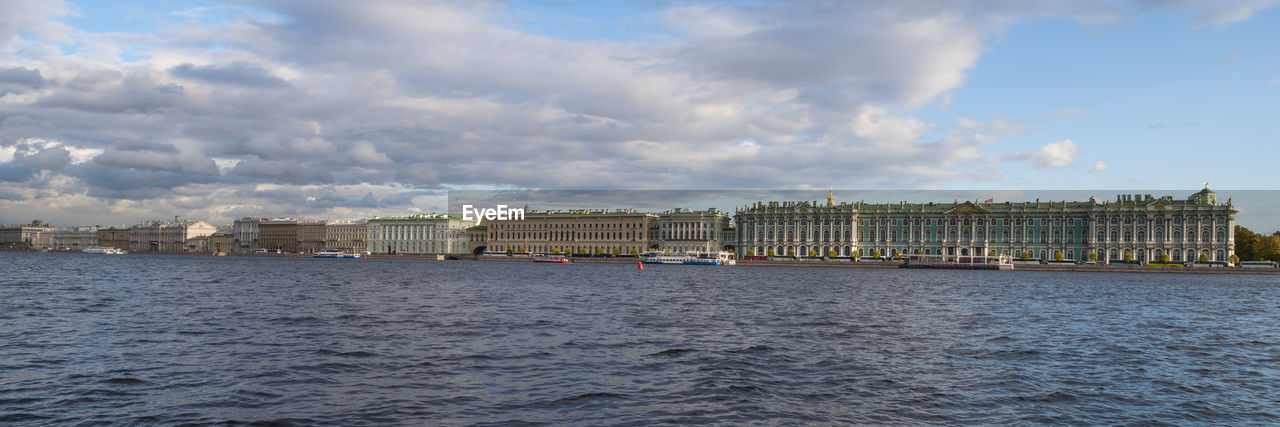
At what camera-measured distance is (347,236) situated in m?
143

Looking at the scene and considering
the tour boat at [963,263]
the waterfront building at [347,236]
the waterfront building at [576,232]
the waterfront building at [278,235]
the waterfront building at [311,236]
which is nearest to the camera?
the tour boat at [963,263]

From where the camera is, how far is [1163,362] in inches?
634

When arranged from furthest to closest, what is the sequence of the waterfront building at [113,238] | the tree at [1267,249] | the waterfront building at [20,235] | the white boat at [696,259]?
the waterfront building at [20,235] < the waterfront building at [113,238] < the white boat at [696,259] < the tree at [1267,249]

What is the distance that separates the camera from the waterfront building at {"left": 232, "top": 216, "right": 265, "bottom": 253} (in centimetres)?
15338

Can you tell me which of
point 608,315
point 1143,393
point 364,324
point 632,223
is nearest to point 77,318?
point 364,324

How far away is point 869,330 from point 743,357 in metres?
6.38

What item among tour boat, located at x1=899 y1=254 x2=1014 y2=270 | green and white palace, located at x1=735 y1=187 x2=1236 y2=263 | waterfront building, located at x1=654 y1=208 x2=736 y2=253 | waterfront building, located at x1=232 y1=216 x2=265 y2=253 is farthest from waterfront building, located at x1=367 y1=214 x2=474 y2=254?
tour boat, located at x1=899 y1=254 x2=1014 y2=270

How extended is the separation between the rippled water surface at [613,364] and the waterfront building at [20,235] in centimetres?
18565

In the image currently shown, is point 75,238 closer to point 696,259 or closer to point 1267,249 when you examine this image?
point 696,259

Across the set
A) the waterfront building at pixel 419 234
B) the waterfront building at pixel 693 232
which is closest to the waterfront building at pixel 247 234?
the waterfront building at pixel 419 234

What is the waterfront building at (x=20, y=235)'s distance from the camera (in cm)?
17962

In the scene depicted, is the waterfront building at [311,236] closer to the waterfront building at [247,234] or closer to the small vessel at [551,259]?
the waterfront building at [247,234]

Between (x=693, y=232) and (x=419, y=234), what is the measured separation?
146ft

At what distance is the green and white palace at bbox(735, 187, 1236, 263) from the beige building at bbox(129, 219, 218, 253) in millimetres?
106077
